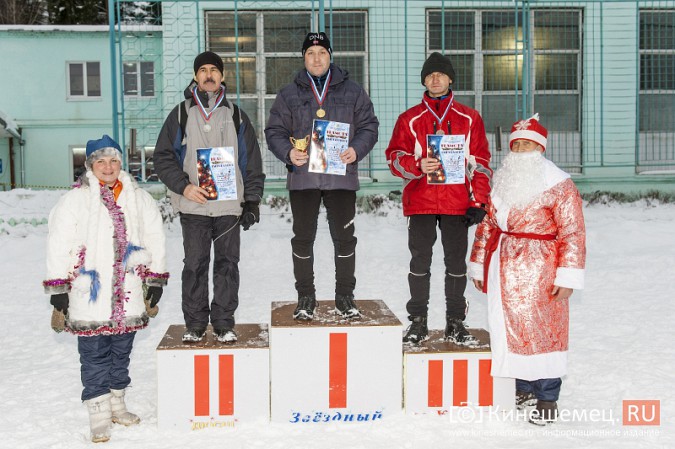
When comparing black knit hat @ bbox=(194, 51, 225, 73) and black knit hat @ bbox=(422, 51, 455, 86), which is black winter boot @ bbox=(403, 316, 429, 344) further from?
black knit hat @ bbox=(194, 51, 225, 73)

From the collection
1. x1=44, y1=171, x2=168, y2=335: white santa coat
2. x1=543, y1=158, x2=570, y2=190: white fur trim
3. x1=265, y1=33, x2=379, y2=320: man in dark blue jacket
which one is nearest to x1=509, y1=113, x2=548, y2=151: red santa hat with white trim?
x1=543, y1=158, x2=570, y2=190: white fur trim

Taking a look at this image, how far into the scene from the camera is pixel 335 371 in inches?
148

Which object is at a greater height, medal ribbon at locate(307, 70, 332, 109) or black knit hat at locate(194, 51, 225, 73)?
black knit hat at locate(194, 51, 225, 73)

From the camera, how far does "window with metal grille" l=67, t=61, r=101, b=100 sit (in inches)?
687

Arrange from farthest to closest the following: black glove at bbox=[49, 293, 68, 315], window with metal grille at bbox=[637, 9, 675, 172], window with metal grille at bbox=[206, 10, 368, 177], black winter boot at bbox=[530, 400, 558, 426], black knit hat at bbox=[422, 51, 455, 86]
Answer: window with metal grille at bbox=[637, 9, 675, 172] → window with metal grille at bbox=[206, 10, 368, 177] → black knit hat at bbox=[422, 51, 455, 86] → black winter boot at bbox=[530, 400, 558, 426] → black glove at bbox=[49, 293, 68, 315]

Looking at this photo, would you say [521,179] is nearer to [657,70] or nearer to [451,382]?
[451,382]

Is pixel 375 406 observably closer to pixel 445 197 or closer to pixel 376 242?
pixel 445 197

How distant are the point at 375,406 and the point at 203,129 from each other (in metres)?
1.86

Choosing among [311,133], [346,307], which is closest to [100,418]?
[346,307]

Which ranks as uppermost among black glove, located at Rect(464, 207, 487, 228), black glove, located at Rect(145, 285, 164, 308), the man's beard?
the man's beard

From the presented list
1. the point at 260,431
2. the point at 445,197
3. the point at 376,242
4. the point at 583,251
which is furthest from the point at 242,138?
the point at 376,242

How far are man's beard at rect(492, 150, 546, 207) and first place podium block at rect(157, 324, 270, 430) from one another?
5.14 ft

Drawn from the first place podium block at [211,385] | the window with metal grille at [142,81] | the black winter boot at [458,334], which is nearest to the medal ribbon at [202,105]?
the first place podium block at [211,385]

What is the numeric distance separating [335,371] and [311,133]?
1396 millimetres
